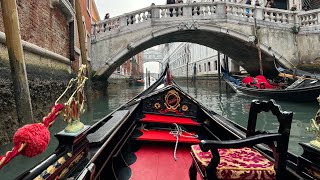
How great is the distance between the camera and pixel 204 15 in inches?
254

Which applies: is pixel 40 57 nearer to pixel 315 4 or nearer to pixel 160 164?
pixel 160 164

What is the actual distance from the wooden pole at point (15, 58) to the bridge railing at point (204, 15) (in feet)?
14.6

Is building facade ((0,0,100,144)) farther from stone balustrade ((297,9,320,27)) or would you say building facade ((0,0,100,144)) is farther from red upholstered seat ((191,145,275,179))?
stone balustrade ((297,9,320,27))

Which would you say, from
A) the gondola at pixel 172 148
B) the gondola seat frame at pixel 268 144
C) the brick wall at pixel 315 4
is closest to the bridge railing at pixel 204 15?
the brick wall at pixel 315 4

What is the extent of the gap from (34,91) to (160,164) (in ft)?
7.13

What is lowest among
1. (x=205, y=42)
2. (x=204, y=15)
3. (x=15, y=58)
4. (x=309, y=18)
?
(x=15, y=58)

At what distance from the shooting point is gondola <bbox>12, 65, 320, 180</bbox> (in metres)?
0.77

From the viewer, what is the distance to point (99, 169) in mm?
1034

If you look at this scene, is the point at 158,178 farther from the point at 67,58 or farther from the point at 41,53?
the point at 67,58

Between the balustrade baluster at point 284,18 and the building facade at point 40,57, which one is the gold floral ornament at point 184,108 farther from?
the balustrade baluster at point 284,18

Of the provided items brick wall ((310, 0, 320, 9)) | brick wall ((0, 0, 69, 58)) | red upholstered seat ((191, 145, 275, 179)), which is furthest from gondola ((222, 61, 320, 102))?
brick wall ((0, 0, 69, 58))

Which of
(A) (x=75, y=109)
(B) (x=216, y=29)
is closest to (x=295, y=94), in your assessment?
(B) (x=216, y=29)

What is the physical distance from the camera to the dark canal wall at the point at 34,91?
2.21 m

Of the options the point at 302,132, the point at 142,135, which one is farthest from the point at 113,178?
the point at 302,132
